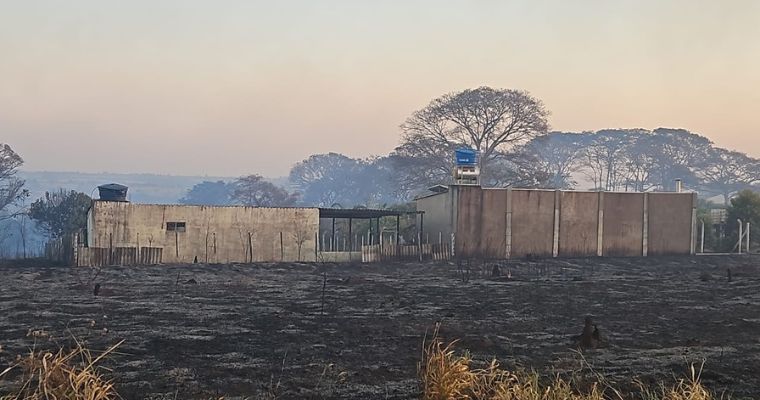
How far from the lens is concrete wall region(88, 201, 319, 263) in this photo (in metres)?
27.9

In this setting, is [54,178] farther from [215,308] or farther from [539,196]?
[215,308]

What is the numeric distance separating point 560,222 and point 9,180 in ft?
106

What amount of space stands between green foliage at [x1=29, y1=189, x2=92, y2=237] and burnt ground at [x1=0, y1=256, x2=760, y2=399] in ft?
53.4

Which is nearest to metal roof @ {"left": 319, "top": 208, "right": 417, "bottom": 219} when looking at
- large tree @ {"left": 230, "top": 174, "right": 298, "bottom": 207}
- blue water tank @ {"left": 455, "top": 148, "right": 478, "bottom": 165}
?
blue water tank @ {"left": 455, "top": 148, "right": 478, "bottom": 165}

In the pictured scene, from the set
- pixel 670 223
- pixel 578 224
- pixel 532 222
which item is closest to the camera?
pixel 532 222

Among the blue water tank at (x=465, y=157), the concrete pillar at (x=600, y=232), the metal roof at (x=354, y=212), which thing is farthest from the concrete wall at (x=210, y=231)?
the concrete pillar at (x=600, y=232)

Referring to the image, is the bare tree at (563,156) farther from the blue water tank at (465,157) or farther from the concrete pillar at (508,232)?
the concrete pillar at (508,232)

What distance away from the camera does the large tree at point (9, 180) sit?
41.0m

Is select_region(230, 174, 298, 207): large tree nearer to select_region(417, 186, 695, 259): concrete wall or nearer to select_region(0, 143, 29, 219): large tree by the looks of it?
select_region(0, 143, 29, 219): large tree

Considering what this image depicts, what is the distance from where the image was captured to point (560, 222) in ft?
104

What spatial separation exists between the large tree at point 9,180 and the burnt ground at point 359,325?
21268 mm

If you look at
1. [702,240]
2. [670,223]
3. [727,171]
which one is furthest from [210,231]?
[727,171]

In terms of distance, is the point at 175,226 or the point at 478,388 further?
the point at 175,226

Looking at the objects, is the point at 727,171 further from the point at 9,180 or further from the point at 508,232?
the point at 9,180
